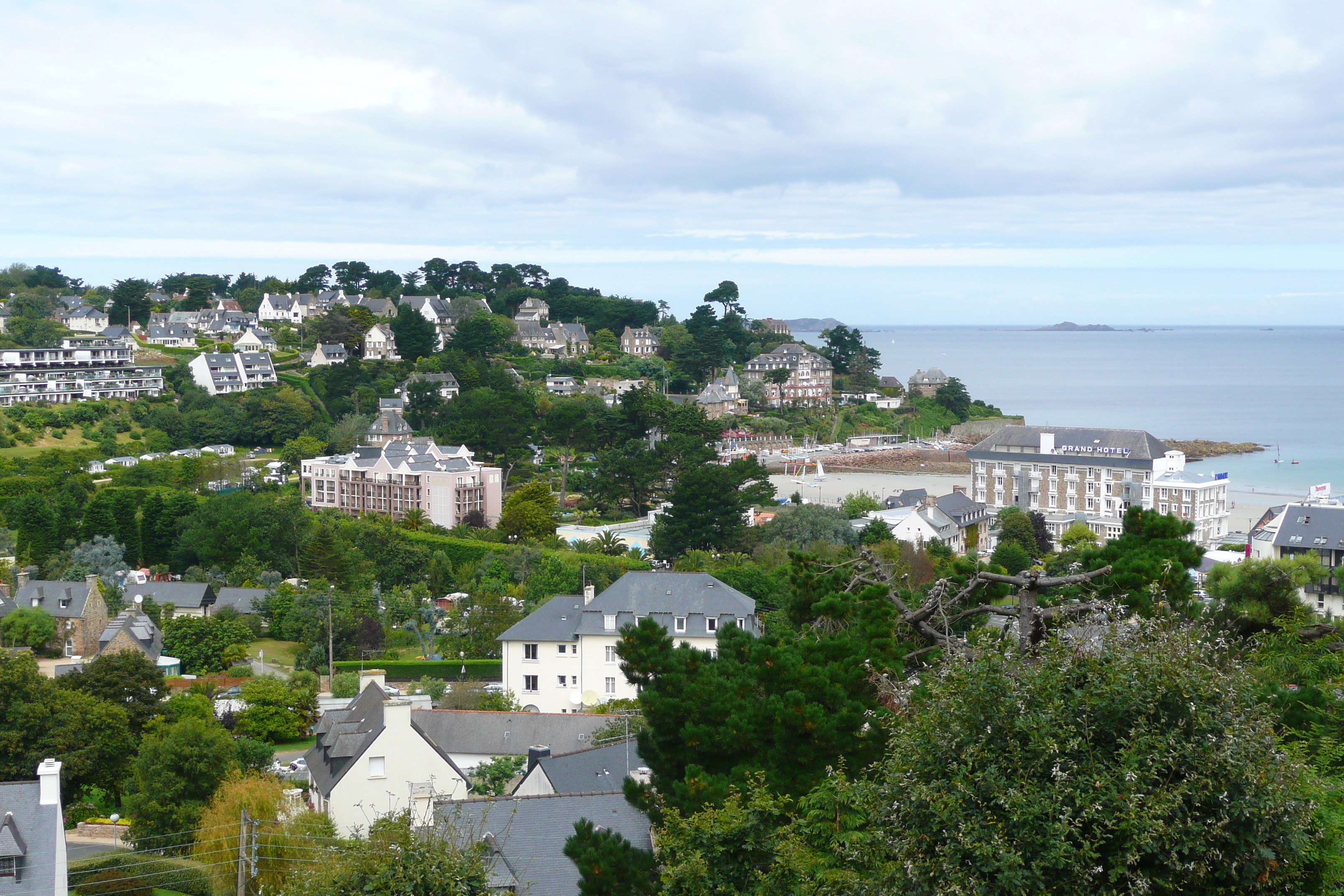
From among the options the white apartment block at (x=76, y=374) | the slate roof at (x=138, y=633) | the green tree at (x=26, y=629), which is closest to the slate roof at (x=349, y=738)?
the slate roof at (x=138, y=633)

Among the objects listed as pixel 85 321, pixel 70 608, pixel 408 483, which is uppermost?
pixel 85 321

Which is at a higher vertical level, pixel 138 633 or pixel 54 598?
pixel 54 598

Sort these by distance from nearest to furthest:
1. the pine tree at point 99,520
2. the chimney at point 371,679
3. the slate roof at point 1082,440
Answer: the chimney at point 371,679
the pine tree at point 99,520
the slate roof at point 1082,440

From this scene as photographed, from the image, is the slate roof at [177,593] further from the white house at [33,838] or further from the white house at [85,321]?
the white house at [85,321]

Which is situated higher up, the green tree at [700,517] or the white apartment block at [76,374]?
the white apartment block at [76,374]

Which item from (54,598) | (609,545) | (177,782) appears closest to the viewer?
(177,782)

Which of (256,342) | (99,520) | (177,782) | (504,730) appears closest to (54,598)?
(99,520)

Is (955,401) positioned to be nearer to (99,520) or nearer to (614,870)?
(99,520)
